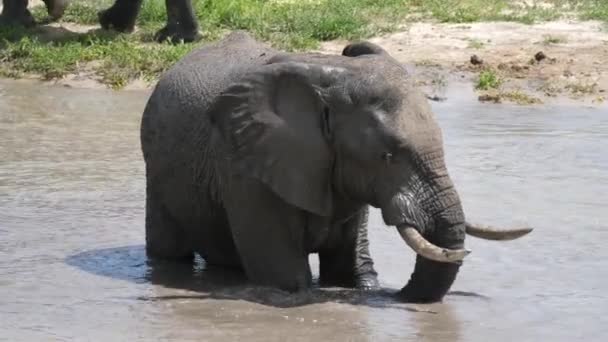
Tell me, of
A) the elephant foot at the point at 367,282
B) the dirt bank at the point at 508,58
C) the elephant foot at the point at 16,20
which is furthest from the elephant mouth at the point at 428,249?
the elephant foot at the point at 16,20

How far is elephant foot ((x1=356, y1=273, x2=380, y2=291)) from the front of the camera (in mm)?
7754

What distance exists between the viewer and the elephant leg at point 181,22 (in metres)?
15.0

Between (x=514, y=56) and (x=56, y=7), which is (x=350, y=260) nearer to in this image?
(x=514, y=56)

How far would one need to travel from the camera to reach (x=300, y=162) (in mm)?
7184

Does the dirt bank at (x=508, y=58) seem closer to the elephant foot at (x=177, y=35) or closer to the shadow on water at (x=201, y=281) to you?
the elephant foot at (x=177, y=35)

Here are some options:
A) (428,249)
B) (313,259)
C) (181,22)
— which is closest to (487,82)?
(181,22)

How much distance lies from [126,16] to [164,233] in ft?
24.9

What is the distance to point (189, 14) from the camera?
1504cm

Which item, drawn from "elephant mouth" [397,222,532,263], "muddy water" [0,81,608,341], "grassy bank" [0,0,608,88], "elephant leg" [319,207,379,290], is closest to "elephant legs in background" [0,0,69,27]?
"grassy bank" [0,0,608,88]

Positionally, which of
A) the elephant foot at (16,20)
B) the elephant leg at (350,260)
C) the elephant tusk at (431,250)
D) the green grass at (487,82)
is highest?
the elephant tusk at (431,250)

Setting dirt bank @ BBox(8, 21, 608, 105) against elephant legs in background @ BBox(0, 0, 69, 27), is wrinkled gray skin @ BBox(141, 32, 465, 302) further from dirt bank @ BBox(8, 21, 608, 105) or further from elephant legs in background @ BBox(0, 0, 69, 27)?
elephant legs in background @ BBox(0, 0, 69, 27)

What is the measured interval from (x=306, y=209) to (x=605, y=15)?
8.98 metres

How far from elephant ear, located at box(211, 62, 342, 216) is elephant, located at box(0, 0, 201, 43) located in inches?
303

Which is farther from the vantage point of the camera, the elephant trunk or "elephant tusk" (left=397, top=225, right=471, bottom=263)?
the elephant trunk
